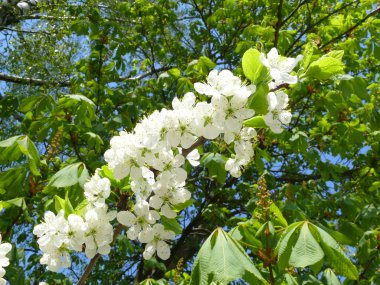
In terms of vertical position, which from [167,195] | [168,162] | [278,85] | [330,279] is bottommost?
[330,279]

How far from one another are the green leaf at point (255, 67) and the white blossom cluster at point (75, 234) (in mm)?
555

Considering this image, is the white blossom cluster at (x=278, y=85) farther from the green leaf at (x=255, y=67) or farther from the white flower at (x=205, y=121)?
the white flower at (x=205, y=121)

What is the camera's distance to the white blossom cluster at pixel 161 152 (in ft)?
4.50

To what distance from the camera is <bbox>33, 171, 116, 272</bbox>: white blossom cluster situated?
4.58ft

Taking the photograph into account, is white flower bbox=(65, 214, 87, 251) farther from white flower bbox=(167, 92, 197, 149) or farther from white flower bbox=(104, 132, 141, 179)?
white flower bbox=(167, 92, 197, 149)

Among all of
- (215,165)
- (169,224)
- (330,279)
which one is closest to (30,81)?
(215,165)

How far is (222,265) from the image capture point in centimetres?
149

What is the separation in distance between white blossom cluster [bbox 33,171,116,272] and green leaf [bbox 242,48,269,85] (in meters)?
0.55

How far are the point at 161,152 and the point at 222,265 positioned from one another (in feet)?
1.34

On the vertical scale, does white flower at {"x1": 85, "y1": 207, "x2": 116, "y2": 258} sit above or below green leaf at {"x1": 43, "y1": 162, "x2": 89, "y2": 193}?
below

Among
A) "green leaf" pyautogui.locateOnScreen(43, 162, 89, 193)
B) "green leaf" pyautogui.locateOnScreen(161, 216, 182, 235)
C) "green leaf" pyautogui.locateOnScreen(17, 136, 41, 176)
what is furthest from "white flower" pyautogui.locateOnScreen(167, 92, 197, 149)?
"green leaf" pyautogui.locateOnScreen(17, 136, 41, 176)

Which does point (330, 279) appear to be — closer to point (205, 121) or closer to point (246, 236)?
point (246, 236)

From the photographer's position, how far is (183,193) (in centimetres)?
151

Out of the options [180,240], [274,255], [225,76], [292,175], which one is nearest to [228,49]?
[292,175]
